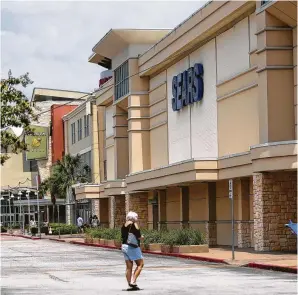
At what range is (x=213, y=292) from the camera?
19.3 meters

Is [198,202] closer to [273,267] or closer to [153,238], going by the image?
[153,238]

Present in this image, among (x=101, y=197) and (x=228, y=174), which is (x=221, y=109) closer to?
(x=228, y=174)

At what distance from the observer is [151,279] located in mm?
23734

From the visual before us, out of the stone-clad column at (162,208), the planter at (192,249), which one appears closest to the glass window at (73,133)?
the stone-clad column at (162,208)

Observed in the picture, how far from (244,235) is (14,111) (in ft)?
78.0

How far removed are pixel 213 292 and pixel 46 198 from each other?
3606 inches

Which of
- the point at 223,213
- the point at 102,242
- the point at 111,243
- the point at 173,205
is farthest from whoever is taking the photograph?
the point at 173,205

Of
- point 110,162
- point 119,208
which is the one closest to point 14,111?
point 119,208

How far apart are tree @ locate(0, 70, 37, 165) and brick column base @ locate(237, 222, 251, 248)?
899 inches

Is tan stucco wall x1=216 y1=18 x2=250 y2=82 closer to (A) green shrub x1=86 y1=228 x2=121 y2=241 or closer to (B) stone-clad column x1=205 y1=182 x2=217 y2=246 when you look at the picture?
(B) stone-clad column x1=205 y1=182 x2=217 y2=246

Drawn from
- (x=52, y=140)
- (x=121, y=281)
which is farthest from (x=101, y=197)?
(x=121, y=281)

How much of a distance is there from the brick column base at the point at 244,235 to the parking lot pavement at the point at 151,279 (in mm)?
9171

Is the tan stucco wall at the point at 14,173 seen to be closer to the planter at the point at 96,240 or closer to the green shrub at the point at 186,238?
the planter at the point at 96,240

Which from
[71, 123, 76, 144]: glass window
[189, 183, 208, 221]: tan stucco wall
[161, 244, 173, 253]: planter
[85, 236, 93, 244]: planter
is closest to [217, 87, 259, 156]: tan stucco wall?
[189, 183, 208, 221]: tan stucco wall
